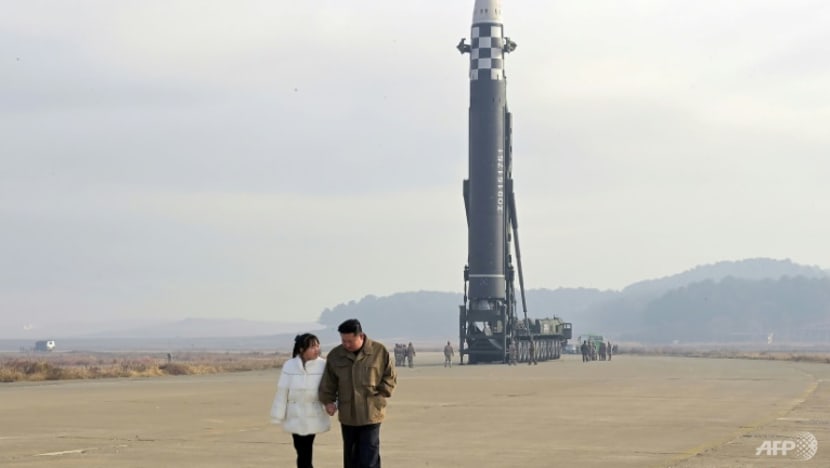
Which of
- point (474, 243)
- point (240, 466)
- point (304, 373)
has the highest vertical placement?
point (474, 243)

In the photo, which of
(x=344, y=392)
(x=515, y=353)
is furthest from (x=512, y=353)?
(x=344, y=392)

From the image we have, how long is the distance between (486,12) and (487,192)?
7.95 m

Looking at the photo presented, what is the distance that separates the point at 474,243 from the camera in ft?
199

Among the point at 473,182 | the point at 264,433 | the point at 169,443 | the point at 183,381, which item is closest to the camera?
the point at 169,443

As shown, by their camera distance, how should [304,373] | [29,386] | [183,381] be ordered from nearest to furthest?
[304,373] < [29,386] < [183,381]

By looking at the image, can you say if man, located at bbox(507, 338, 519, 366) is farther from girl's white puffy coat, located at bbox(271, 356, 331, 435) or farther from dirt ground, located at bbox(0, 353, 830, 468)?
girl's white puffy coat, located at bbox(271, 356, 331, 435)

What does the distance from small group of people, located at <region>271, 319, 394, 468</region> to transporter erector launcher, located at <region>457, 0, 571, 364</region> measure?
158ft

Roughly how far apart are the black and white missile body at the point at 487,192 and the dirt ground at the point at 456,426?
25.8 meters

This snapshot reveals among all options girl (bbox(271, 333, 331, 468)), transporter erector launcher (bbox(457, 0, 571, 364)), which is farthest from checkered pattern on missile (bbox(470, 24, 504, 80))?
girl (bbox(271, 333, 331, 468))

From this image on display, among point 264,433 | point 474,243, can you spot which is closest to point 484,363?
point 474,243

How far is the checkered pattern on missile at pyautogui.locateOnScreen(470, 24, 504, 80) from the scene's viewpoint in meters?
59.4

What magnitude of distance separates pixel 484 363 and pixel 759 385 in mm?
26550

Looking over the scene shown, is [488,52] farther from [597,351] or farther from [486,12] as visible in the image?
[597,351]

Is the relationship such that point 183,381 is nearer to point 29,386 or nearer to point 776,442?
point 29,386
